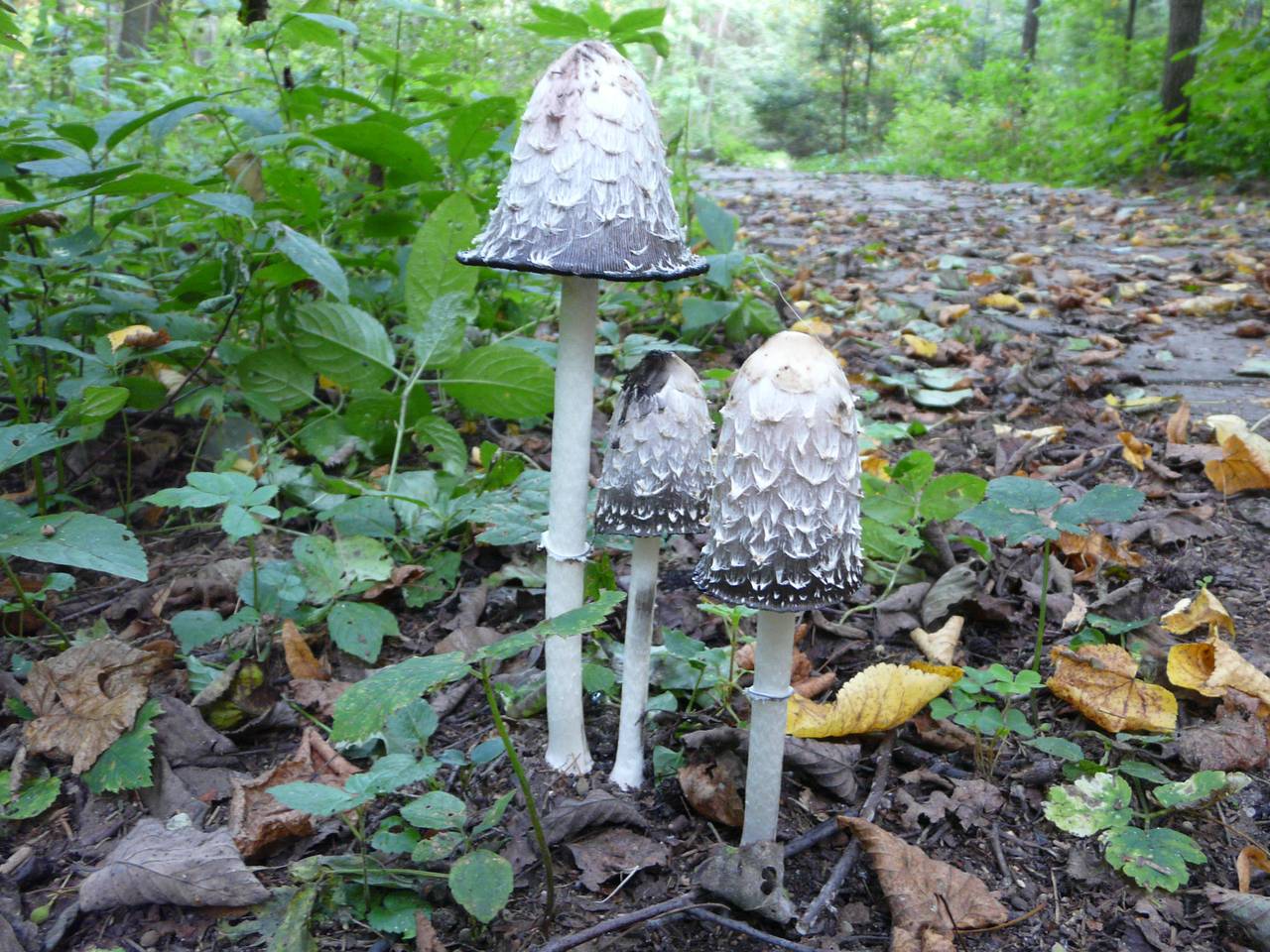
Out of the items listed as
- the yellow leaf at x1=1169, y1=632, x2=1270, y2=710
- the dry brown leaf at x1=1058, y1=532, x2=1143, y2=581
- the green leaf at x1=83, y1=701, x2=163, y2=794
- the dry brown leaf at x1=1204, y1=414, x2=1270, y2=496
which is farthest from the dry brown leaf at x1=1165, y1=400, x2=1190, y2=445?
the green leaf at x1=83, y1=701, x2=163, y2=794

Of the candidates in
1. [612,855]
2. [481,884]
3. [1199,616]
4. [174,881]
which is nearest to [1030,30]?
[1199,616]

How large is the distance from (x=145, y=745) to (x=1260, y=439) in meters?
3.52

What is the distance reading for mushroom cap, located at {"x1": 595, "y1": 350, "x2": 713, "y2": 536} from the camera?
6.31ft

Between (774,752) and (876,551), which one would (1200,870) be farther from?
(876,551)

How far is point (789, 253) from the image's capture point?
7488mm

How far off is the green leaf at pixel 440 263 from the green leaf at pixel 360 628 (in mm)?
779

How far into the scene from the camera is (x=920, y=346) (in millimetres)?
4781

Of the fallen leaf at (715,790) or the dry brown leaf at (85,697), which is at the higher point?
the dry brown leaf at (85,697)

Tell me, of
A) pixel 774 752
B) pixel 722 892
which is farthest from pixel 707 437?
pixel 722 892

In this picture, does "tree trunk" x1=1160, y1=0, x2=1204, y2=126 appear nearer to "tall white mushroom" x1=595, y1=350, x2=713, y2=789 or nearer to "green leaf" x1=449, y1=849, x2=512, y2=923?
"tall white mushroom" x1=595, y1=350, x2=713, y2=789

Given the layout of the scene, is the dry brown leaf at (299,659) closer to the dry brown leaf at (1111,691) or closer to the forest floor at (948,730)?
the forest floor at (948,730)

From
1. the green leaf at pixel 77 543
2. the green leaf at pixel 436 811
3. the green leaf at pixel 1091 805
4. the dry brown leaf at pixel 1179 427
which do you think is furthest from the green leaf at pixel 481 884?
the dry brown leaf at pixel 1179 427

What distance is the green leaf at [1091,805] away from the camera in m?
1.96

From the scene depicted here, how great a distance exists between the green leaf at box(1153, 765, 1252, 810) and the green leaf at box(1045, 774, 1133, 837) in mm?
68
